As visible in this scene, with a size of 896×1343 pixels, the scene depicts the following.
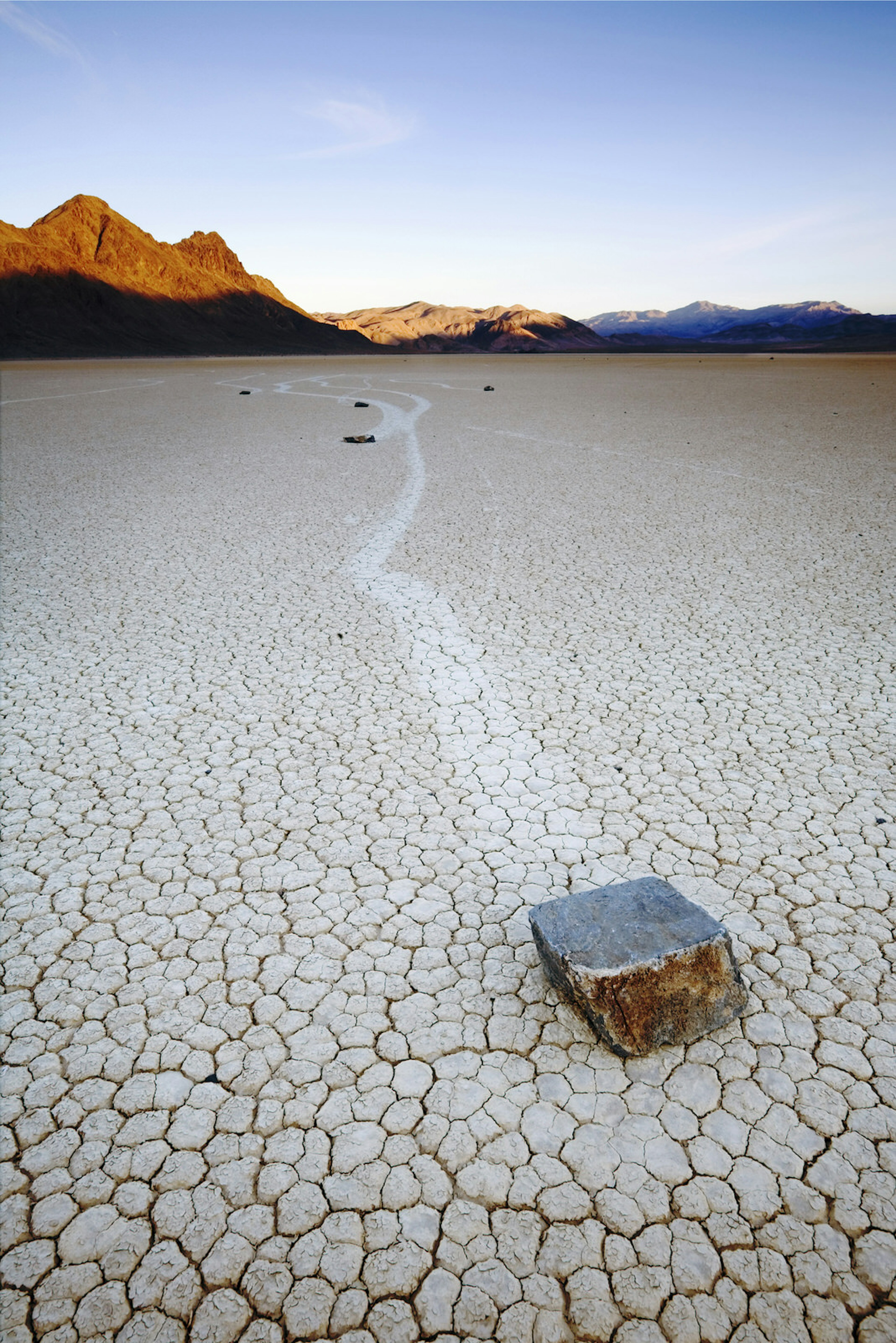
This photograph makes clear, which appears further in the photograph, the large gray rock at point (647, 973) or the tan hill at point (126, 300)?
the tan hill at point (126, 300)

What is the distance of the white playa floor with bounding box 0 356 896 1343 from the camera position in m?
1.42

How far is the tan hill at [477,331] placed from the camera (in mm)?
130250

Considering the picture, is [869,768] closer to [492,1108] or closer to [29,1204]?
[492,1108]

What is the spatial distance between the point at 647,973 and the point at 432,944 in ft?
2.19

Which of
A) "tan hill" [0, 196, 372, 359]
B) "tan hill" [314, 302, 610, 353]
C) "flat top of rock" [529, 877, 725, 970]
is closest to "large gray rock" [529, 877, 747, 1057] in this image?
"flat top of rock" [529, 877, 725, 970]

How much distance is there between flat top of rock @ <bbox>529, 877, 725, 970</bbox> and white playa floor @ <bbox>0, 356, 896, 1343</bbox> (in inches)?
8.9

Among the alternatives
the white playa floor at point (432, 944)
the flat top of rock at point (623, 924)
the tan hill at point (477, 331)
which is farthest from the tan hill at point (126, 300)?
the flat top of rock at point (623, 924)

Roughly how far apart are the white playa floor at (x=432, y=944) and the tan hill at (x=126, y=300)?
69.1 meters

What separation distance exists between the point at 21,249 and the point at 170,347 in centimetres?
1815

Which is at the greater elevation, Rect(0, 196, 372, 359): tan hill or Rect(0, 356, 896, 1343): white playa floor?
Rect(0, 196, 372, 359): tan hill

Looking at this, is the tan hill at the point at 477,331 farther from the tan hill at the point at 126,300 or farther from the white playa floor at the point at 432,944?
the white playa floor at the point at 432,944

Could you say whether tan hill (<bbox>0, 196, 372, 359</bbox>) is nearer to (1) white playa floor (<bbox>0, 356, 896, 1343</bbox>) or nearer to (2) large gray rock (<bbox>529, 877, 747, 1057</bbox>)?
(1) white playa floor (<bbox>0, 356, 896, 1343</bbox>)

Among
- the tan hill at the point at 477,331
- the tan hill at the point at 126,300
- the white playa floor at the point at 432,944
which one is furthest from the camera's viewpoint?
the tan hill at the point at 477,331

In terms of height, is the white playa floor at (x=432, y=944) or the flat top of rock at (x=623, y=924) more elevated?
the flat top of rock at (x=623, y=924)
